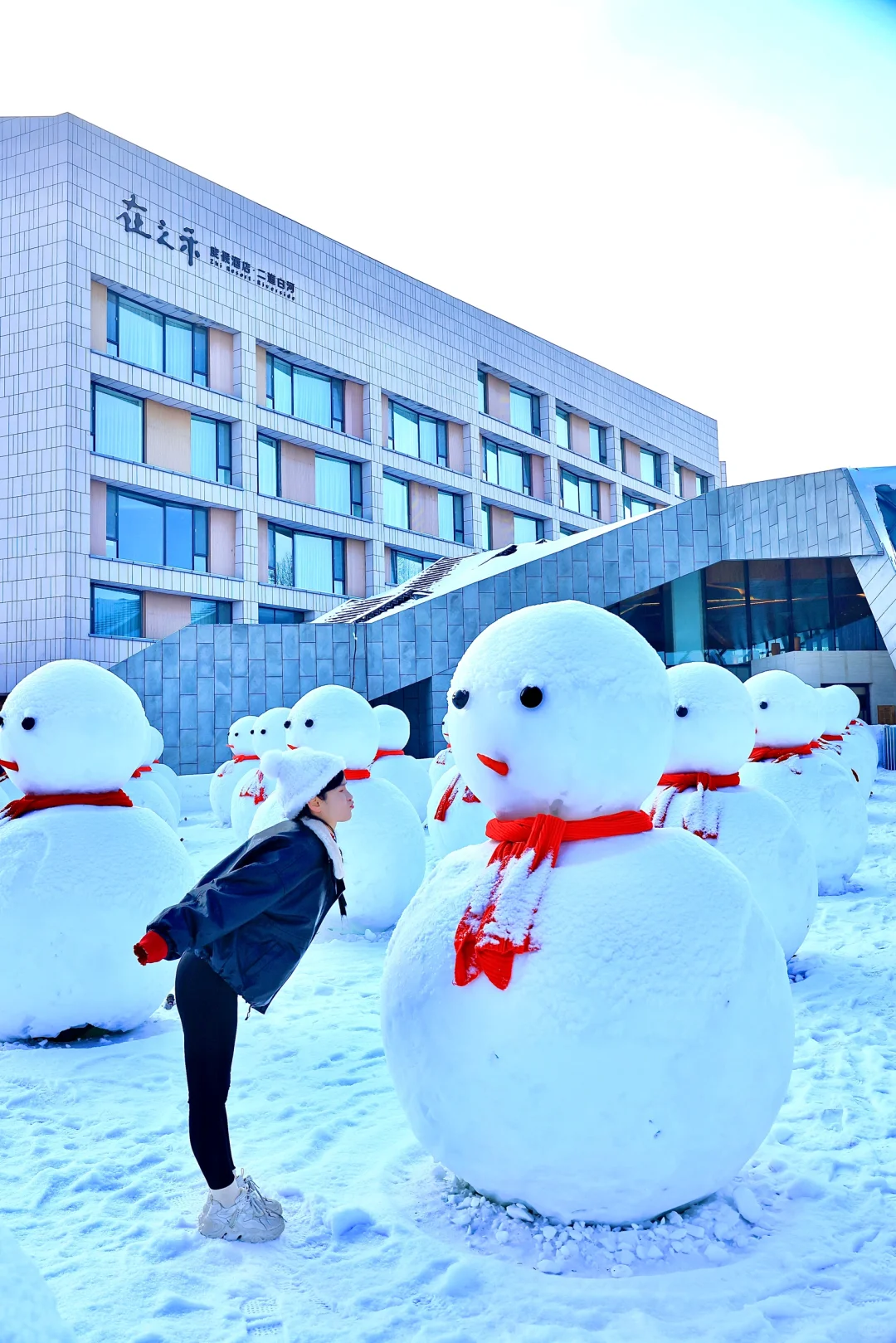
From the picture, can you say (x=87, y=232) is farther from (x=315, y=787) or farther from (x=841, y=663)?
(x=315, y=787)

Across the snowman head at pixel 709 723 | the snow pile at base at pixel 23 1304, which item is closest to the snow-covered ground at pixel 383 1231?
the snow pile at base at pixel 23 1304

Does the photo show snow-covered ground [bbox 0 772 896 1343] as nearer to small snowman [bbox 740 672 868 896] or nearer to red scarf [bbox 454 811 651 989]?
red scarf [bbox 454 811 651 989]

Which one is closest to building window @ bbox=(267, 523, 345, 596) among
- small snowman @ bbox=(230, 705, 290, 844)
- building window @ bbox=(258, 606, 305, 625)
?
building window @ bbox=(258, 606, 305, 625)

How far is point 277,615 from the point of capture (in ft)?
89.6

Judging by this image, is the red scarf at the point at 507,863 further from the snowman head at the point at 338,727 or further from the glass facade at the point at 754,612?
the glass facade at the point at 754,612

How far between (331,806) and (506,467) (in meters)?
33.5

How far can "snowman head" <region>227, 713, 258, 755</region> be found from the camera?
41.4ft

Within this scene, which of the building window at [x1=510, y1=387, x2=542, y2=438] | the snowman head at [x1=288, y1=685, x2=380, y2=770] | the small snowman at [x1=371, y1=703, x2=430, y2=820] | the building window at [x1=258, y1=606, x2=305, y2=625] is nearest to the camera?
the snowman head at [x1=288, y1=685, x2=380, y2=770]

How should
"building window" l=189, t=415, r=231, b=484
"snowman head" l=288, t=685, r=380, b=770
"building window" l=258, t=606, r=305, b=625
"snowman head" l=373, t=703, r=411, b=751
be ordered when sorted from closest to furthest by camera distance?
"snowman head" l=288, t=685, r=380, b=770 < "snowman head" l=373, t=703, r=411, b=751 < "building window" l=189, t=415, r=231, b=484 < "building window" l=258, t=606, r=305, b=625

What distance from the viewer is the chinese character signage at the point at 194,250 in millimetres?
23734

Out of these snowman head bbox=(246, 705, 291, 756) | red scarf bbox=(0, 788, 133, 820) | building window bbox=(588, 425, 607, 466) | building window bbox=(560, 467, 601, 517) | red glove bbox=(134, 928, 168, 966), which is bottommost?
red glove bbox=(134, 928, 168, 966)

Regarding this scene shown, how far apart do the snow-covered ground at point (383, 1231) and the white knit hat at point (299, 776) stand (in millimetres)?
1157

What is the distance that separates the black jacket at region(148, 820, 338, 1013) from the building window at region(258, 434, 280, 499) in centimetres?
2459

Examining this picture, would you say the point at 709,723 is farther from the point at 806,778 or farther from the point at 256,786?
the point at 256,786
